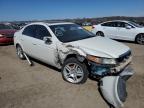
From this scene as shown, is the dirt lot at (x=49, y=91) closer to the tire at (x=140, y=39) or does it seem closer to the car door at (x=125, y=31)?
the tire at (x=140, y=39)

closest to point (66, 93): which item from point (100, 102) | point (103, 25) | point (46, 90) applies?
point (46, 90)

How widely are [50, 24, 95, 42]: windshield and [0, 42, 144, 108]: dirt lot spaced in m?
1.21

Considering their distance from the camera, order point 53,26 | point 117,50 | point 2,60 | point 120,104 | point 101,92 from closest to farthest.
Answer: point 120,104
point 101,92
point 117,50
point 53,26
point 2,60

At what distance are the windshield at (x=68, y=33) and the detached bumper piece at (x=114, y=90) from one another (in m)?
1.82

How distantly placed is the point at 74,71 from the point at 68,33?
4.69 ft

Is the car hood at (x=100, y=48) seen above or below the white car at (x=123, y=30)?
above

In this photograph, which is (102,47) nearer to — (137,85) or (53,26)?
(137,85)

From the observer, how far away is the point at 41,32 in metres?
6.83

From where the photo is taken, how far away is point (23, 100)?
488 centimetres

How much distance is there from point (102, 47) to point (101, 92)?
3.88 feet

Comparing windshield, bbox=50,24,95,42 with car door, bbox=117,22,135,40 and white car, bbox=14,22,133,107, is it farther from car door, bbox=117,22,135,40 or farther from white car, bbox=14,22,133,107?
car door, bbox=117,22,135,40

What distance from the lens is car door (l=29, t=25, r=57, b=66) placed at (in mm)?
6191

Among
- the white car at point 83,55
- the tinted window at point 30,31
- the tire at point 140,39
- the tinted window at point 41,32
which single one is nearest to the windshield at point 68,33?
the white car at point 83,55

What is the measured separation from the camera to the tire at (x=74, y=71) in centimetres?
543
